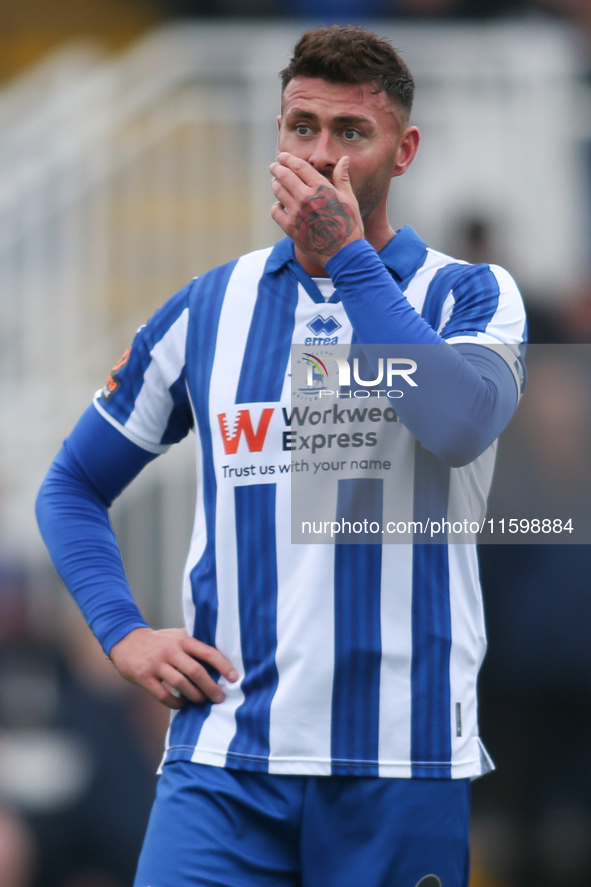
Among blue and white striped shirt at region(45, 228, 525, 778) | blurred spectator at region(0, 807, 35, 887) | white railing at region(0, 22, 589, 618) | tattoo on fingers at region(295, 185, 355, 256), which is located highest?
white railing at region(0, 22, 589, 618)

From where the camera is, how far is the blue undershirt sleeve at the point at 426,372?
7.04ft

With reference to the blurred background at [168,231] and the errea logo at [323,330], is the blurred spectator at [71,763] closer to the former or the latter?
the blurred background at [168,231]

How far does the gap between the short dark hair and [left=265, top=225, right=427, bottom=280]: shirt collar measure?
30 cm

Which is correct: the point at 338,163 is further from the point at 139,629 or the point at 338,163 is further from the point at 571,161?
the point at 571,161

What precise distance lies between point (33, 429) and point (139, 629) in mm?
2993

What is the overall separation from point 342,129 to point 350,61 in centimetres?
15

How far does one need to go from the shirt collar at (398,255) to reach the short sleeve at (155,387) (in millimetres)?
221

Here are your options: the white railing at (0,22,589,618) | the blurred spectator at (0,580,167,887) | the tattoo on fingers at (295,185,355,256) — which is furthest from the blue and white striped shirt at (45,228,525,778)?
the white railing at (0,22,589,618)

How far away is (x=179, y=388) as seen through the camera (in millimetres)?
2574

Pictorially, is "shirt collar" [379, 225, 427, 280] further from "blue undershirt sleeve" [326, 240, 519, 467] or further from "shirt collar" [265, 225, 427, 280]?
"blue undershirt sleeve" [326, 240, 519, 467]

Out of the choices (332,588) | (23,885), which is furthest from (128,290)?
(332,588)

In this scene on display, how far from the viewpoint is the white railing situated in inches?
208

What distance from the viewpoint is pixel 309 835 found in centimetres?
220

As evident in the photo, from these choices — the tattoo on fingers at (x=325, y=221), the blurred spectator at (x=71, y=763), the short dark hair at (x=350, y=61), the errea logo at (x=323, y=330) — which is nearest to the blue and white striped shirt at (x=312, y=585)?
the errea logo at (x=323, y=330)
